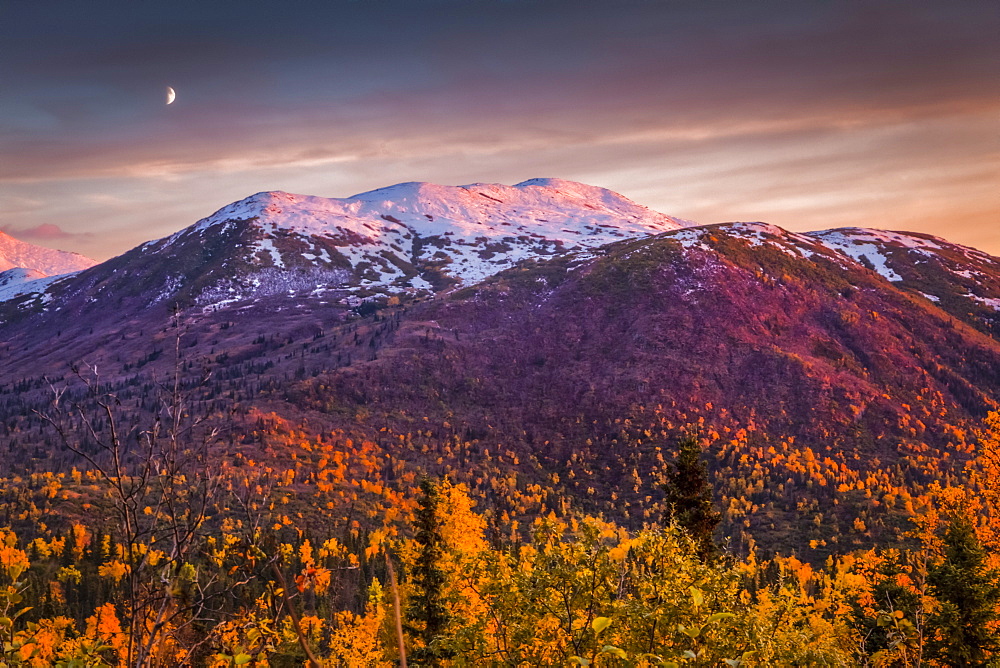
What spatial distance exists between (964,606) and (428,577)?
23.1 meters

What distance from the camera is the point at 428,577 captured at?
32.8 m

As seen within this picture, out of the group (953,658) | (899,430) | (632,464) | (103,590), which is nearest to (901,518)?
(899,430)

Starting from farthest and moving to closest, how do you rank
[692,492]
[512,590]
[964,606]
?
[692,492] → [964,606] → [512,590]

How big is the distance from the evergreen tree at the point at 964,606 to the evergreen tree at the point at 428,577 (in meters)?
20.6

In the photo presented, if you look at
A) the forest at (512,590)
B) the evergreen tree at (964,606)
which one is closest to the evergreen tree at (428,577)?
the forest at (512,590)

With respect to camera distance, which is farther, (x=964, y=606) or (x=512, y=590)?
(x=964, y=606)

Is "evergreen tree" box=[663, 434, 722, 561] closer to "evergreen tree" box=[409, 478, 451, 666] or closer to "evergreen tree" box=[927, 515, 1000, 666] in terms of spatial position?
"evergreen tree" box=[927, 515, 1000, 666]

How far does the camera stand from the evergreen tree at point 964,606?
915 inches

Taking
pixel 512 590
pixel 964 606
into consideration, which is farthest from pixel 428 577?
pixel 964 606

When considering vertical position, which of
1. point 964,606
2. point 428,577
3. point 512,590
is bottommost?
point 428,577

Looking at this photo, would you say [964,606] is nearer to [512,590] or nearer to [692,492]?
[692,492]

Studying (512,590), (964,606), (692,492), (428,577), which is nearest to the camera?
(512,590)

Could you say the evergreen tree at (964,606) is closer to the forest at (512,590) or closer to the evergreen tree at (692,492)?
the forest at (512,590)

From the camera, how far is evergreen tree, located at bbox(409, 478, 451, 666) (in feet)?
105
